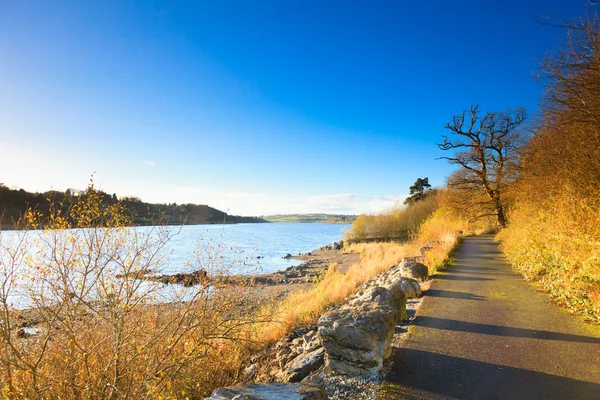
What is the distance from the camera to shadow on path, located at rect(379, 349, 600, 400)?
380cm

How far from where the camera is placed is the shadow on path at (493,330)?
524cm

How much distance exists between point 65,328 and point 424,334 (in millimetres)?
5425

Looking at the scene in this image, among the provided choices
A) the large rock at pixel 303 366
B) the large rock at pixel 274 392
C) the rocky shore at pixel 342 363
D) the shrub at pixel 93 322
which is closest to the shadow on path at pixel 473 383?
the rocky shore at pixel 342 363

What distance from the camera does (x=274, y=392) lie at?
3.46m

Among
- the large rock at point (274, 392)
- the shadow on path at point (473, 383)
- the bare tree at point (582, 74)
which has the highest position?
the bare tree at point (582, 74)

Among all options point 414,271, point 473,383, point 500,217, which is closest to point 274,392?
point 473,383

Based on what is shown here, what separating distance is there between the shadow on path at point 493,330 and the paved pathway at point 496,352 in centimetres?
1

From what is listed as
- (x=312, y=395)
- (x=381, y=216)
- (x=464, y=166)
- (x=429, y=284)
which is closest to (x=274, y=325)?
(x=429, y=284)

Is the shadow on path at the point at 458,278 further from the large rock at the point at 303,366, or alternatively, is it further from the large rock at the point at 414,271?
the large rock at the point at 303,366

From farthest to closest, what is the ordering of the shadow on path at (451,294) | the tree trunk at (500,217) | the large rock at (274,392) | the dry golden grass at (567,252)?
1. the tree trunk at (500,217)
2. the shadow on path at (451,294)
3. the dry golden grass at (567,252)
4. the large rock at (274,392)

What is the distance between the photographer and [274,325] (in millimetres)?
8312

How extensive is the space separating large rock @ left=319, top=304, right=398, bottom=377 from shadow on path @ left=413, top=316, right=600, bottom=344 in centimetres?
190

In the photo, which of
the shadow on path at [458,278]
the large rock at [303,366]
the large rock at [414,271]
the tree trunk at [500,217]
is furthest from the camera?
the tree trunk at [500,217]

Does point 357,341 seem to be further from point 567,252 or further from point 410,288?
point 567,252
